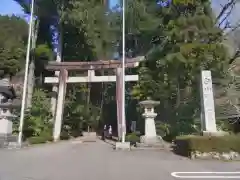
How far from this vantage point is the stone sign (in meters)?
14.1

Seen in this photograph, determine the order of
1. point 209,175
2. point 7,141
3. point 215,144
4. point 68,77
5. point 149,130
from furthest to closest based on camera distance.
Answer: point 68,77, point 149,130, point 7,141, point 215,144, point 209,175

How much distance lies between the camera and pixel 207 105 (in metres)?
14.6

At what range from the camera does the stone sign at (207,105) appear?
1412cm

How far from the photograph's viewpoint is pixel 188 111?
69.9 feet

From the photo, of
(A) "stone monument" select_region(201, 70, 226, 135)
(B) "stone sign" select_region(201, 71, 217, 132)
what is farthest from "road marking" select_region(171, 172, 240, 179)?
(B) "stone sign" select_region(201, 71, 217, 132)

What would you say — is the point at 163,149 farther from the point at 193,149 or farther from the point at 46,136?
the point at 46,136

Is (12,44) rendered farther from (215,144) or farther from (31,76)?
(215,144)

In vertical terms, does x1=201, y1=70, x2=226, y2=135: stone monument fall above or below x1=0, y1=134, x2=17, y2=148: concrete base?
above

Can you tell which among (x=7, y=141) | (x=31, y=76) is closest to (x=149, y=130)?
(x=7, y=141)

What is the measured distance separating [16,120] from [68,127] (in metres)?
4.96

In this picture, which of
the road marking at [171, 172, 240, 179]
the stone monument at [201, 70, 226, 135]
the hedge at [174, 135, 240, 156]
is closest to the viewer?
the road marking at [171, 172, 240, 179]

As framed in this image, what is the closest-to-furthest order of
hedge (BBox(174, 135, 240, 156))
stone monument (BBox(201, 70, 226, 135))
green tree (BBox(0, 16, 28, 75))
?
hedge (BBox(174, 135, 240, 156))
stone monument (BBox(201, 70, 226, 135))
green tree (BBox(0, 16, 28, 75))

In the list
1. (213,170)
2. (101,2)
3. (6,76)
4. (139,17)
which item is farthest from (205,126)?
(6,76)

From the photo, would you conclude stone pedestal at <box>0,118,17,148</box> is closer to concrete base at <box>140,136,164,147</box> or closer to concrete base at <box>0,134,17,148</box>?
concrete base at <box>0,134,17,148</box>
